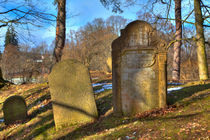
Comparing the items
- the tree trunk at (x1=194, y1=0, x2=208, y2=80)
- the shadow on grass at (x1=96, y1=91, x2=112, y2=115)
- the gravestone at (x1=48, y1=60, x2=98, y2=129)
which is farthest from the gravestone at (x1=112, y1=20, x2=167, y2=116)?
the tree trunk at (x1=194, y1=0, x2=208, y2=80)

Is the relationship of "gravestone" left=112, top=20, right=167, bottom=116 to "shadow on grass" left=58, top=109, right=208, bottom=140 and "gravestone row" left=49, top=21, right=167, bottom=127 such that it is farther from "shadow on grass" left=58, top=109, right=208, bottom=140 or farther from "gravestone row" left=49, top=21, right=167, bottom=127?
"shadow on grass" left=58, top=109, right=208, bottom=140

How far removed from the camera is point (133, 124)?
379cm

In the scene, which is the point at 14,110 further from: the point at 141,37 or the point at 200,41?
the point at 200,41

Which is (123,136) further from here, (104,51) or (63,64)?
(104,51)

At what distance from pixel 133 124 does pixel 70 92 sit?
2173mm

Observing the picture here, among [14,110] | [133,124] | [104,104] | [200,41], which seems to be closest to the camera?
[133,124]

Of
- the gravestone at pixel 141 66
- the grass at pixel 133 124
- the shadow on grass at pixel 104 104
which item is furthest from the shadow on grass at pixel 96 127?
the shadow on grass at pixel 104 104

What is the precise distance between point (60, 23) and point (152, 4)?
6.36 m

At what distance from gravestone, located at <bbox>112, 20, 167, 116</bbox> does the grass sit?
341 millimetres

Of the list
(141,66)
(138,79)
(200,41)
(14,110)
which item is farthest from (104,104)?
(200,41)

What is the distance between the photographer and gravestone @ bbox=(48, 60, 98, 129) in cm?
484

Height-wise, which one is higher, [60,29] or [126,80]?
[60,29]

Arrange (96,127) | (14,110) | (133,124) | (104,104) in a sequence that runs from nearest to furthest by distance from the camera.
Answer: (133,124), (96,127), (104,104), (14,110)

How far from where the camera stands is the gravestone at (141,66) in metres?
4.52
